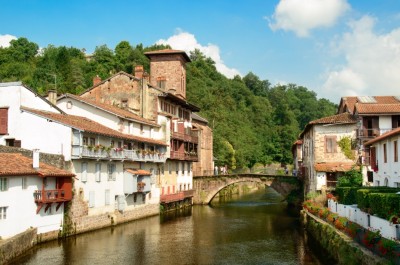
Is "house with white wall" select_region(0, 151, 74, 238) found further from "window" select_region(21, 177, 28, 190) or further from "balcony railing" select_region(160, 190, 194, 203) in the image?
"balcony railing" select_region(160, 190, 194, 203)

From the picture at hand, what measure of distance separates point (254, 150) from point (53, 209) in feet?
259

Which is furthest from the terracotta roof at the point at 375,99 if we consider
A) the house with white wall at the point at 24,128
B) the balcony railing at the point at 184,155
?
the house with white wall at the point at 24,128

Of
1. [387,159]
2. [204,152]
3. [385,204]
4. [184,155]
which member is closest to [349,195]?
[387,159]

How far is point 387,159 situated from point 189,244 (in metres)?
16.3

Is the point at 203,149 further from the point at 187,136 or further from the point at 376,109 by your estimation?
the point at 376,109

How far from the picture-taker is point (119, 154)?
1702 inches

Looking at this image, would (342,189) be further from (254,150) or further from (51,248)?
(254,150)

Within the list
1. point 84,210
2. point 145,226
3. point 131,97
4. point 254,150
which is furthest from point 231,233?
point 254,150

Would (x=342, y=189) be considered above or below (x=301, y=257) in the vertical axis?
above

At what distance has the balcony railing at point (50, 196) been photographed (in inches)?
1268

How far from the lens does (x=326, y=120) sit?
49406 millimetres

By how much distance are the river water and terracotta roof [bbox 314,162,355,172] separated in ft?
20.1

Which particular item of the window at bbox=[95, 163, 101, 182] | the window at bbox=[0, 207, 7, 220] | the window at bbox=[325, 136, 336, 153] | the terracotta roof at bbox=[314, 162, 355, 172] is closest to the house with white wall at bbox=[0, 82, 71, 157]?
the window at bbox=[95, 163, 101, 182]

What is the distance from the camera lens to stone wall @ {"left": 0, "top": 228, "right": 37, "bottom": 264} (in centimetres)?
2538
